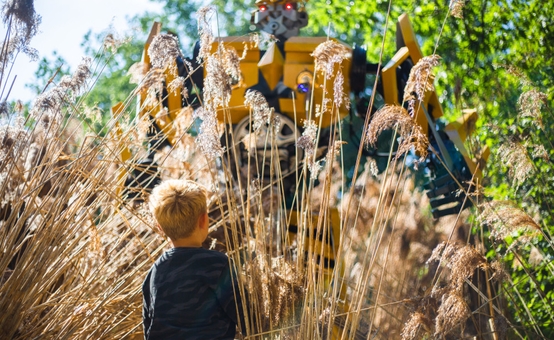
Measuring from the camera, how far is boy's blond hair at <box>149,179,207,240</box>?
1.81 meters

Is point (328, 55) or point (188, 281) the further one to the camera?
point (328, 55)

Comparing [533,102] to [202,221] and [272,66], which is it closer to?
[202,221]

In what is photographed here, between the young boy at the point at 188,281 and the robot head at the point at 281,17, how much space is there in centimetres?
210

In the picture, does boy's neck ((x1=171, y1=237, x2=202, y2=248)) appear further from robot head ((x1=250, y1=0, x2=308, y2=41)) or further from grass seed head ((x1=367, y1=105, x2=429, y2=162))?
robot head ((x1=250, y1=0, x2=308, y2=41))

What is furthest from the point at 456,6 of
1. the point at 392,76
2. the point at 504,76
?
the point at 504,76

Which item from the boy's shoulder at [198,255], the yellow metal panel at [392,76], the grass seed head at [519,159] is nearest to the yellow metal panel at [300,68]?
the yellow metal panel at [392,76]

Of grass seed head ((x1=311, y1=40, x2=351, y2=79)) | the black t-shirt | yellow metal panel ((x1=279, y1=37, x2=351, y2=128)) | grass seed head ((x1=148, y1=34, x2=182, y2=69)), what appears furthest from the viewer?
yellow metal panel ((x1=279, y1=37, x2=351, y2=128))

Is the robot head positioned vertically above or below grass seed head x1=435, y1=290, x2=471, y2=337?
above

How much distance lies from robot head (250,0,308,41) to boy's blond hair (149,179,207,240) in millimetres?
2090

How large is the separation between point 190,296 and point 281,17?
7.62 ft

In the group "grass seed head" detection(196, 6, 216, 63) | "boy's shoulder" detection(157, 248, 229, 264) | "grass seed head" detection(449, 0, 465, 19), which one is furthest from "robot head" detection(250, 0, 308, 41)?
"boy's shoulder" detection(157, 248, 229, 264)

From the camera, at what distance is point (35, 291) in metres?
2.09

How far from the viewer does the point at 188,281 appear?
69.5 inches

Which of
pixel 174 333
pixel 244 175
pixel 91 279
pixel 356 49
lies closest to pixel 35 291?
pixel 91 279
